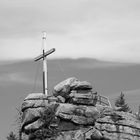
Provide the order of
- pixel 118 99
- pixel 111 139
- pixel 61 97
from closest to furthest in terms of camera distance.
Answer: pixel 111 139
pixel 61 97
pixel 118 99

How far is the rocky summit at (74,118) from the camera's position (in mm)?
45812

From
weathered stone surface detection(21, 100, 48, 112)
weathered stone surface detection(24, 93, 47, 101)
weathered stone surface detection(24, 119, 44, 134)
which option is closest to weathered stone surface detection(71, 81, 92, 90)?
weathered stone surface detection(24, 93, 47, 101)

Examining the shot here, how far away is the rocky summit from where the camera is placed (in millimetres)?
45812

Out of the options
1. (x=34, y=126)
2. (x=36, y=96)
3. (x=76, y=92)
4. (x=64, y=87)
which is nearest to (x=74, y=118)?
(x=76, y=92)

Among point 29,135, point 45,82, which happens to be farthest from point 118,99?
point 29,135

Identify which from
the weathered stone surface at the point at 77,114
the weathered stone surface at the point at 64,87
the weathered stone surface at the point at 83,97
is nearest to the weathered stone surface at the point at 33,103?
the weathered stone surface at the point at 77,114

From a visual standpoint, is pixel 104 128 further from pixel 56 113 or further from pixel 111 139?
pixel 56 113

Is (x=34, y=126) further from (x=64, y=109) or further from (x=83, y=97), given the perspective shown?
(x=83, y=97)

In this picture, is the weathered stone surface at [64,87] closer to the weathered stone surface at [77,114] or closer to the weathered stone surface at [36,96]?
the weathered stone surface at [36,96]

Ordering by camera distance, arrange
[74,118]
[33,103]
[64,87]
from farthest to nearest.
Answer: [64,87] < [33,103] < [74,118]

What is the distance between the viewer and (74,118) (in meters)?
46.5

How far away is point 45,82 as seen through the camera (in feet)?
165

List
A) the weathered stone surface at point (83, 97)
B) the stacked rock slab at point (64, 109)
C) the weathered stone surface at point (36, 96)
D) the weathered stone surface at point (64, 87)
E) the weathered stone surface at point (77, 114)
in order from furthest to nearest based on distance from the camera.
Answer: the weathered stone surface at point (64, 87) → the weathered stone surface at point (36, 96) → the weathered stone surface at point (83, 97) → the weathered stone surface at point (77, 114) → the stacked rock slab at point (64, 109)

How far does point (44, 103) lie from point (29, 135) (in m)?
3.32
